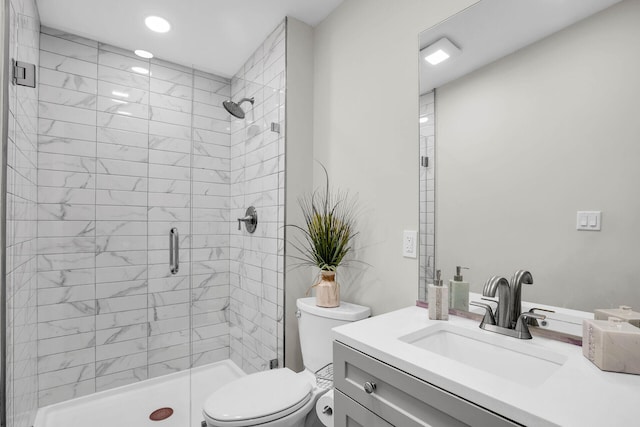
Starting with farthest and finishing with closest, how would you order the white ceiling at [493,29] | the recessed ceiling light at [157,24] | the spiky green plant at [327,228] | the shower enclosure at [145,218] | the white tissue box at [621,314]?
the recessed ceiling light at [157,24] → the shower enclosure at [145,218] → the spiky green plant at [327,228] → the white ceiling at [493,29] → the white tissue box at [621,314]

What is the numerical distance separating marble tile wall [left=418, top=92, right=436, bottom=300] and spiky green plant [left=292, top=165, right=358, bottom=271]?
445mm

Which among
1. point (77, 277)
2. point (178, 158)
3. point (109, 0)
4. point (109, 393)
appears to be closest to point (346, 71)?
point (178, 158)

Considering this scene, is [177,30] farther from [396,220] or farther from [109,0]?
[396,220]

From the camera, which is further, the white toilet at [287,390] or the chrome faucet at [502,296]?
the white toilet at [287,390]

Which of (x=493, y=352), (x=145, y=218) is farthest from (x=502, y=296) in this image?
(x=145, y=218)

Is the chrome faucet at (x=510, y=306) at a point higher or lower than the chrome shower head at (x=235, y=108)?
lower

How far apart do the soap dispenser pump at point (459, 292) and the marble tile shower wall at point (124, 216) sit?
140 centimetres

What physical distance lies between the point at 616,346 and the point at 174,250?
2.09 metres

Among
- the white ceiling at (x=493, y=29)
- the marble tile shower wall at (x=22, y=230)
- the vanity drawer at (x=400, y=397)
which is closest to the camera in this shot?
the vanity drawer at (x=400, y=397)

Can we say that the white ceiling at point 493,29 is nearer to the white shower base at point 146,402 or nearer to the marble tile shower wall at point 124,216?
the marble tile shower wall at point 124,216

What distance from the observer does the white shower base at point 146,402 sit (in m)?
1.95

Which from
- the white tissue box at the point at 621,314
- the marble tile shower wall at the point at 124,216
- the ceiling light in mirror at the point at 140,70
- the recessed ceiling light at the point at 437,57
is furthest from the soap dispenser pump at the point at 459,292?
the ceiling light in mirror at the point at 140,70

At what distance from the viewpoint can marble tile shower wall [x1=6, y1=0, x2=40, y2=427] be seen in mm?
1337

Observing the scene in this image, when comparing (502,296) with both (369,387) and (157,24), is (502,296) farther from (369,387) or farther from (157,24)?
(157,24)
